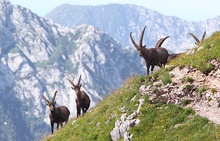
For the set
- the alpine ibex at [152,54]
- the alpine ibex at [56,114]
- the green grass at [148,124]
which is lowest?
the alpine ibex at [56,114]

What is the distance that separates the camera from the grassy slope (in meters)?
19.8

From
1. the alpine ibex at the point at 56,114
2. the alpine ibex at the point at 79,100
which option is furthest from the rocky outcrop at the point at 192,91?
the alpine ibex at the point at 56,114

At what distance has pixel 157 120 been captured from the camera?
22.2 metres

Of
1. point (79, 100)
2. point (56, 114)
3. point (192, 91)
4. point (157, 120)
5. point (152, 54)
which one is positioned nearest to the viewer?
point (157, 120)

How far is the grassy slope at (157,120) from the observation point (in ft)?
64.8

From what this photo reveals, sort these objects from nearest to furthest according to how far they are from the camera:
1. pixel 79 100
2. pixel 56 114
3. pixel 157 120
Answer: pixel 157 120, pixel 79 100, pixel 56 114

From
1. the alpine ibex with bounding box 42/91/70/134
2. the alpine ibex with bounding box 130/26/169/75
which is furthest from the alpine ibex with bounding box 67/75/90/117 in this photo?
the alpine ibex with bounding box 130/26/169/75

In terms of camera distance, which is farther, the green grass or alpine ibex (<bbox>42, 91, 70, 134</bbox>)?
alpine ibex (<bbox>42, 91, 70, 134</bbox>)

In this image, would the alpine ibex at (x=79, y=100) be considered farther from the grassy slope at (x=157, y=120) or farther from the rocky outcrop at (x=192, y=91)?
the rocky outcrop at (x=192, y=91)

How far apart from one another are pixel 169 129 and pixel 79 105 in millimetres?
18941

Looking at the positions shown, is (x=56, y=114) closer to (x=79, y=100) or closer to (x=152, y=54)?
(x=79, y=100)

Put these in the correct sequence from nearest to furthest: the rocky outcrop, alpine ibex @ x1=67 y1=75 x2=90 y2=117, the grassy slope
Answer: the grassy slope, the rocky outcrop, alpine ibex @ x1=67 y1=75 x2=90 y2=117

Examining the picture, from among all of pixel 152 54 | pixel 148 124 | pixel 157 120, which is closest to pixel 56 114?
pixel 152 54

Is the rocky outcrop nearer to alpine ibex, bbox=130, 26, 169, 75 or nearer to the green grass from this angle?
the green grass
